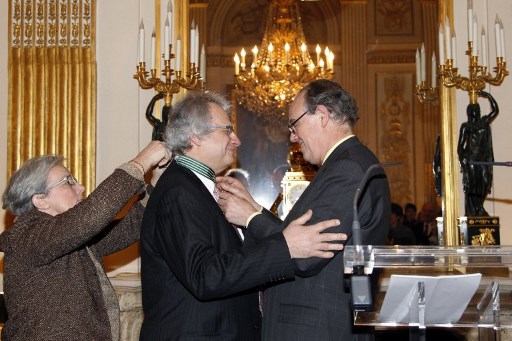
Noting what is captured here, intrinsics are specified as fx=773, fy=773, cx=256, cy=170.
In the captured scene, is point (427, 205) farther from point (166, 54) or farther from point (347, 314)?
point (347, 314)

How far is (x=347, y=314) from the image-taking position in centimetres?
254

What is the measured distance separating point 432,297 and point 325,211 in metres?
0.54

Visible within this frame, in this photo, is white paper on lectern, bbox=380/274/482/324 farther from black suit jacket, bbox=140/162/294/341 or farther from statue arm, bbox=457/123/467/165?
statue arm, bbox=457/123/467/165

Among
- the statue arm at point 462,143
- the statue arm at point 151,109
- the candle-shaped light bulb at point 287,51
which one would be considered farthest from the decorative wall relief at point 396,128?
the statue arm at point 151,109

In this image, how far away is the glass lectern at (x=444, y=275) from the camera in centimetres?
200

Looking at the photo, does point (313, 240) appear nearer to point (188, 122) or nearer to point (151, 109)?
point (188, 122)

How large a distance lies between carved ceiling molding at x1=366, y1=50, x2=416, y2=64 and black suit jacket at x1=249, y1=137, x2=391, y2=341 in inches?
235

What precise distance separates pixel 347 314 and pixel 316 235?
360mm

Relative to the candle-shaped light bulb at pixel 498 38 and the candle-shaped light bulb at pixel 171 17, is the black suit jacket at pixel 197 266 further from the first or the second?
the candle-shaped light bulb at pixel 498 38

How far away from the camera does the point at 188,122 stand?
2.71m

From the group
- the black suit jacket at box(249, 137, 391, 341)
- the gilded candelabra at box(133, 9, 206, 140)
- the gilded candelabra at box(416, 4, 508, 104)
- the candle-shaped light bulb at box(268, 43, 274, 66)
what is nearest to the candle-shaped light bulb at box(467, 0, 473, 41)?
the gilded candelabra at box(416, 4, 508, 104)

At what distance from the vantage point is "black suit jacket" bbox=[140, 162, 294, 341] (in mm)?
2342

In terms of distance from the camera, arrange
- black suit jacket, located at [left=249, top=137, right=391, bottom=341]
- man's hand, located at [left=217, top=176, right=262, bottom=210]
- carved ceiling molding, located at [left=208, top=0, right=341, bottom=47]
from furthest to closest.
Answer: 1. carved ceiling molding, located at [left=208, top=0, right=341, bottom=47]
2. man's hand, located at [left=217, top=176, right=262, bottom=210]
3. black suit jacket, located at [left=249, top=137, right=391, bottom=341]

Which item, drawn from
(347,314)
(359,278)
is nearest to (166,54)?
(347,314)
